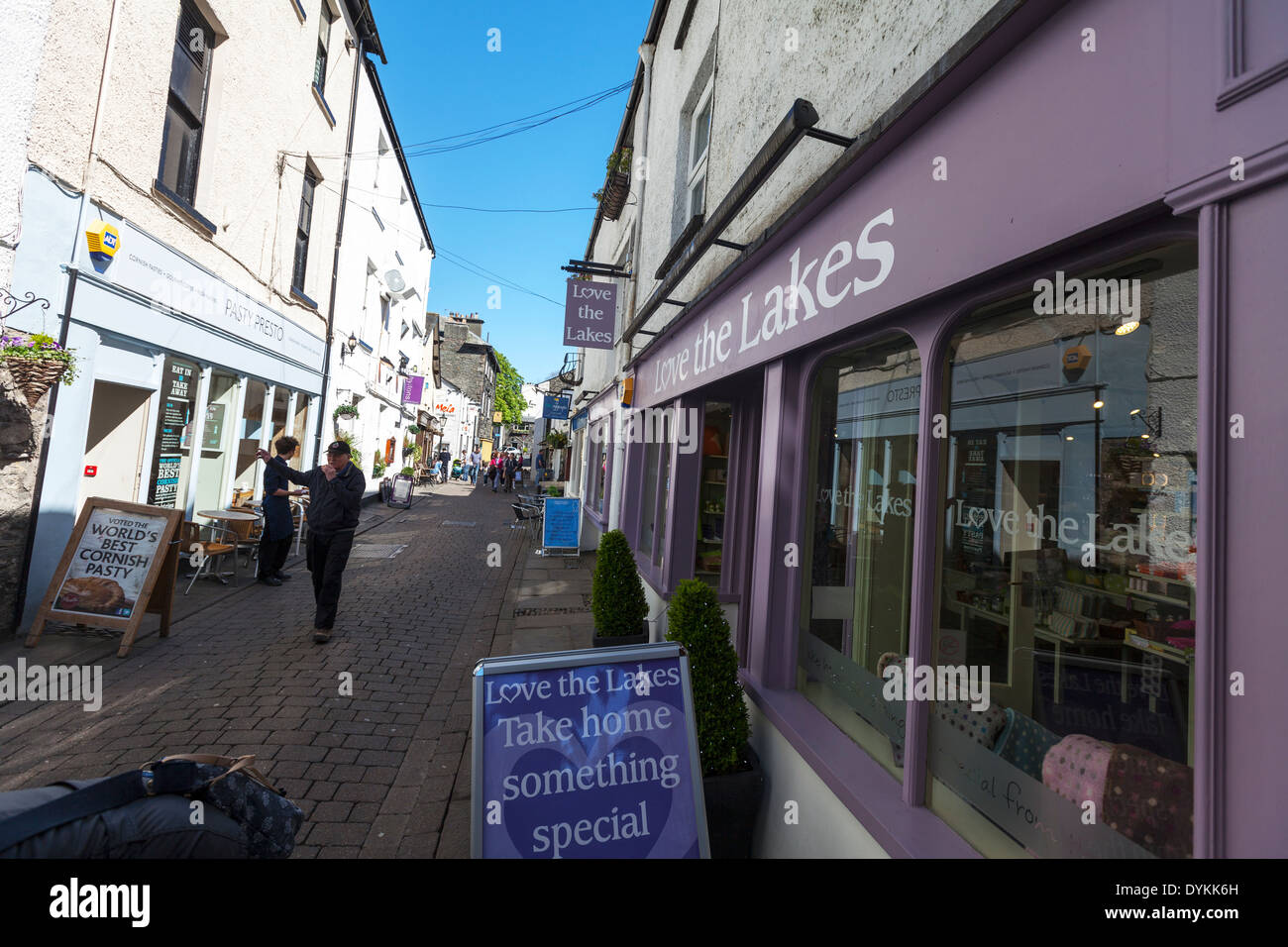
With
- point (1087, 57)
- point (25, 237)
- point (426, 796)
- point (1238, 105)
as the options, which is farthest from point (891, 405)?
point (25, 237)

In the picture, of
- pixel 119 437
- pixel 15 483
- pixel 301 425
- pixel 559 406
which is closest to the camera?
pixel 15 483

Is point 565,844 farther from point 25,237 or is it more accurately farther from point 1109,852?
point 25,237

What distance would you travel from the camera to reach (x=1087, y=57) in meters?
1.55

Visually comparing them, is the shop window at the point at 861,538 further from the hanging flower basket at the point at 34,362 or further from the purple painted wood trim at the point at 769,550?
the hanging flower basket at the point at 34,362

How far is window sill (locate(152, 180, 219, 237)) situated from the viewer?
21.0 ft

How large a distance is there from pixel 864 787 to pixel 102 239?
7324 millimetres

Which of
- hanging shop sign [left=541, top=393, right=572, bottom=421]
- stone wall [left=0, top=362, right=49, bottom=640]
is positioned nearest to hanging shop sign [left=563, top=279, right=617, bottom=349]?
stone wall [left=0, top=362, right=49, bottom=640]

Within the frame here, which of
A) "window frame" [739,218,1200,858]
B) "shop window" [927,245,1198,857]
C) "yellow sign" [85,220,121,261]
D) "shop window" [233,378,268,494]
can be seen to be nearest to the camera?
"window frame" [739,218,1200,858]

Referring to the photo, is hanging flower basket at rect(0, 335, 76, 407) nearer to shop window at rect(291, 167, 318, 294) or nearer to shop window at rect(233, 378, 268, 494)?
shop window at rect(233, 378, 268, 494)

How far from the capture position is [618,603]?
4.97 m

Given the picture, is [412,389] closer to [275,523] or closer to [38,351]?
[275,523]

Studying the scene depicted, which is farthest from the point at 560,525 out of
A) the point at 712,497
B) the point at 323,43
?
the point at 323,43
